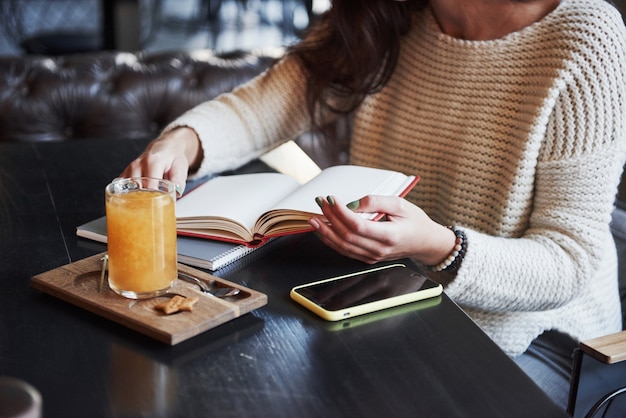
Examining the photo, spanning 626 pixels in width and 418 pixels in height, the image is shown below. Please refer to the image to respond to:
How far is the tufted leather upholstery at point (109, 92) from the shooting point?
2.12m

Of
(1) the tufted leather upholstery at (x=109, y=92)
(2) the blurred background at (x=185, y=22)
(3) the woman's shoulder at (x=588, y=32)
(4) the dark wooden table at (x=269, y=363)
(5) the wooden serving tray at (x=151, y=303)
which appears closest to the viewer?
(4) the dark wooden table at (x=269, y=363)

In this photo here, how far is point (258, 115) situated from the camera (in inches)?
58.7

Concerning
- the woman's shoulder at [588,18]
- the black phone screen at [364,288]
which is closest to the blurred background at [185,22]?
the woman's shoulder at [588,18]

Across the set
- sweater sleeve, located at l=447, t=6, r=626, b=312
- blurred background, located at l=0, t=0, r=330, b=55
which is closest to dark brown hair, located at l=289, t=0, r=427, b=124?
sweater sleeve, located at l=447, t=6, r=626, b=312

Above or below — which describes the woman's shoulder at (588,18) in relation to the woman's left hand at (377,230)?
above

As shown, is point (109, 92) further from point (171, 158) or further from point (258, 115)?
point (171, 158)

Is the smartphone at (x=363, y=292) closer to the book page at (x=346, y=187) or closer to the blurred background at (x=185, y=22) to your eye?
the book page at (x=346, y=187)

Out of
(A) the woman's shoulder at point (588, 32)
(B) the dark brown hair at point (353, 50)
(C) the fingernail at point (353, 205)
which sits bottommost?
(C) the fingernail at point (353, 205)

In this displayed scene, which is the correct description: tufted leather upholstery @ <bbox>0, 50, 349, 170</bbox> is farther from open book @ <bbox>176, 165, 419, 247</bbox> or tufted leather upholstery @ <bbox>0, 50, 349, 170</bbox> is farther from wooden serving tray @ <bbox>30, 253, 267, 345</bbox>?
wooden serving tray @ <bbox>30, 253, 267, 345</bbox>

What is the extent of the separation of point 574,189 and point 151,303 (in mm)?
617

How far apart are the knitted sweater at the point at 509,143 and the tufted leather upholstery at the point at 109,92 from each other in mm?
622

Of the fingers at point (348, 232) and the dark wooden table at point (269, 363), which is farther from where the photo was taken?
the fingers at point (348, 232)

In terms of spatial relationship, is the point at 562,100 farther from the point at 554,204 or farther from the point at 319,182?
the point at 319,182

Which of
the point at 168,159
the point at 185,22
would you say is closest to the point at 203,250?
the point at 168,159
